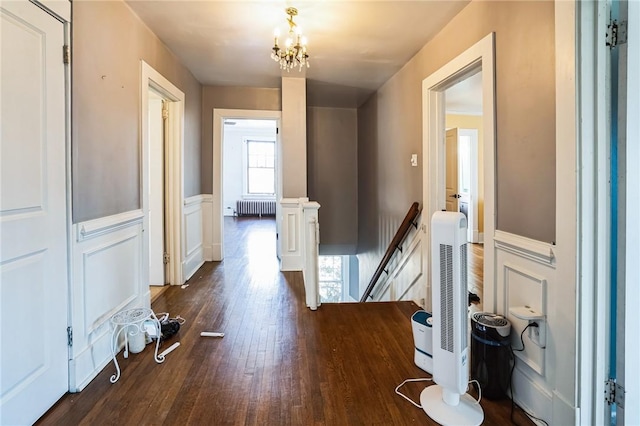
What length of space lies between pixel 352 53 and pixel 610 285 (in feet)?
9.20

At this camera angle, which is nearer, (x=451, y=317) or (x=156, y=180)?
(x=451, y=317)

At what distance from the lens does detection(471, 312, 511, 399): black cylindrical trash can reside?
1.73 meters

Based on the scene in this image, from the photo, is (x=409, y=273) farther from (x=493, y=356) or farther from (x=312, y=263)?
(x=493, y=356)

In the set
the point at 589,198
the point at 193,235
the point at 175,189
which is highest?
the point at 175,189

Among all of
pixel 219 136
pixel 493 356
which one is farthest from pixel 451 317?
pixel 219 136

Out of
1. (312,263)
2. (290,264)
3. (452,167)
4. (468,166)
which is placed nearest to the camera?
(312,263)

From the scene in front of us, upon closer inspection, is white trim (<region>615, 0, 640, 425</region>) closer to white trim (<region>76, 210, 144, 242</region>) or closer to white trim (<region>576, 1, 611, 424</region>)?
white trim (<region>576, 1, 611, 424</region>)

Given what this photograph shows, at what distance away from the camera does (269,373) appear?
1.96 meters

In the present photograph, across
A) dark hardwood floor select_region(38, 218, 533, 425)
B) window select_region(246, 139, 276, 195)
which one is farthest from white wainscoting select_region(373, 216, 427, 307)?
window select_region(246, 139, 276, 195)

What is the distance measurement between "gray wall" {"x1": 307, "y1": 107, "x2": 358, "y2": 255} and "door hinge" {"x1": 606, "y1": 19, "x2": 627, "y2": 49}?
14.7 ft

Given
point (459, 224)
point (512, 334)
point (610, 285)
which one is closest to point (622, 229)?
point (610, 285)

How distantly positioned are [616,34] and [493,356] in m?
1.53

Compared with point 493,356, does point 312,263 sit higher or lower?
higher

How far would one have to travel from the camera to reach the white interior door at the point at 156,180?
352 cm
